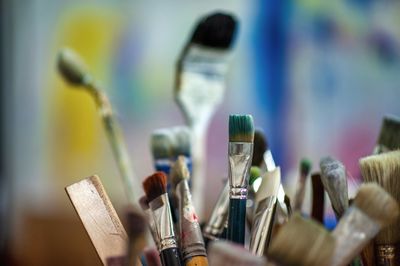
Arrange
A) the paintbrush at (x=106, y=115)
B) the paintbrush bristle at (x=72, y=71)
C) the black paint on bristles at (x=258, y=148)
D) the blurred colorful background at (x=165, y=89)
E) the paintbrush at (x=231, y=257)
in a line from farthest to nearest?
the blurred colorful background at (x=165, y=89)
the paintbrush bristle at (x=72, y=71)
the paintbrush at (x=106, y=115)
the black paint on bristles at (x=258, y=148)
the paintbrush at (x=231, y=257)

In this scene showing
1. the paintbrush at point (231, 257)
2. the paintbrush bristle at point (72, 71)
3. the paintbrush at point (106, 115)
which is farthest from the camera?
the paintbrush bristle at point (72, 71)

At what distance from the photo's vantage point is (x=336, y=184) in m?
0.39

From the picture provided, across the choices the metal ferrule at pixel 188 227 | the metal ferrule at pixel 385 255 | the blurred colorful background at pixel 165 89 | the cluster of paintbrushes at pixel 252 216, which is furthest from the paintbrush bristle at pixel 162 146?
the blurred colorful background at pixel 165 89

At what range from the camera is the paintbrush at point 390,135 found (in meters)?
0.49

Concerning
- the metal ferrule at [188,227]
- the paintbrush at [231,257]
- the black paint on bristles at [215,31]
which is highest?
the black paint on bristles at [215,31]

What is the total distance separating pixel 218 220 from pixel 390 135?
0.44 feet

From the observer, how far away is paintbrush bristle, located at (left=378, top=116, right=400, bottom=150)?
486mm

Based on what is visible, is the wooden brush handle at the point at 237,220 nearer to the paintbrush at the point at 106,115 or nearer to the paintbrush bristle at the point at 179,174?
the paintbrush bristle at the point at 179,174

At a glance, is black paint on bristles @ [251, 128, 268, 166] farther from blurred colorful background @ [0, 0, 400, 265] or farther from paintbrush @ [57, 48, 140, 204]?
blurred colorful background @ [0, 0, 400, 265]

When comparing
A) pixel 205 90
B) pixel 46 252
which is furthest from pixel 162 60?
pixel 205 90

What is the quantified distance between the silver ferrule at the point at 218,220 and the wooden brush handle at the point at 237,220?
0.21 feet

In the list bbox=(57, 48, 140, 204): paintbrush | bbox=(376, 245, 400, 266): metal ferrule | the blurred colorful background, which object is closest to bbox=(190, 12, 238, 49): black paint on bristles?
bbox=(57, 48, 140, 204): paintbrush

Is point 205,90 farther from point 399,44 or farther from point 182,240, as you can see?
point 399,44

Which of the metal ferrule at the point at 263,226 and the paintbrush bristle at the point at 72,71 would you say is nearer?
the metal ferrule at the point at 263,226
